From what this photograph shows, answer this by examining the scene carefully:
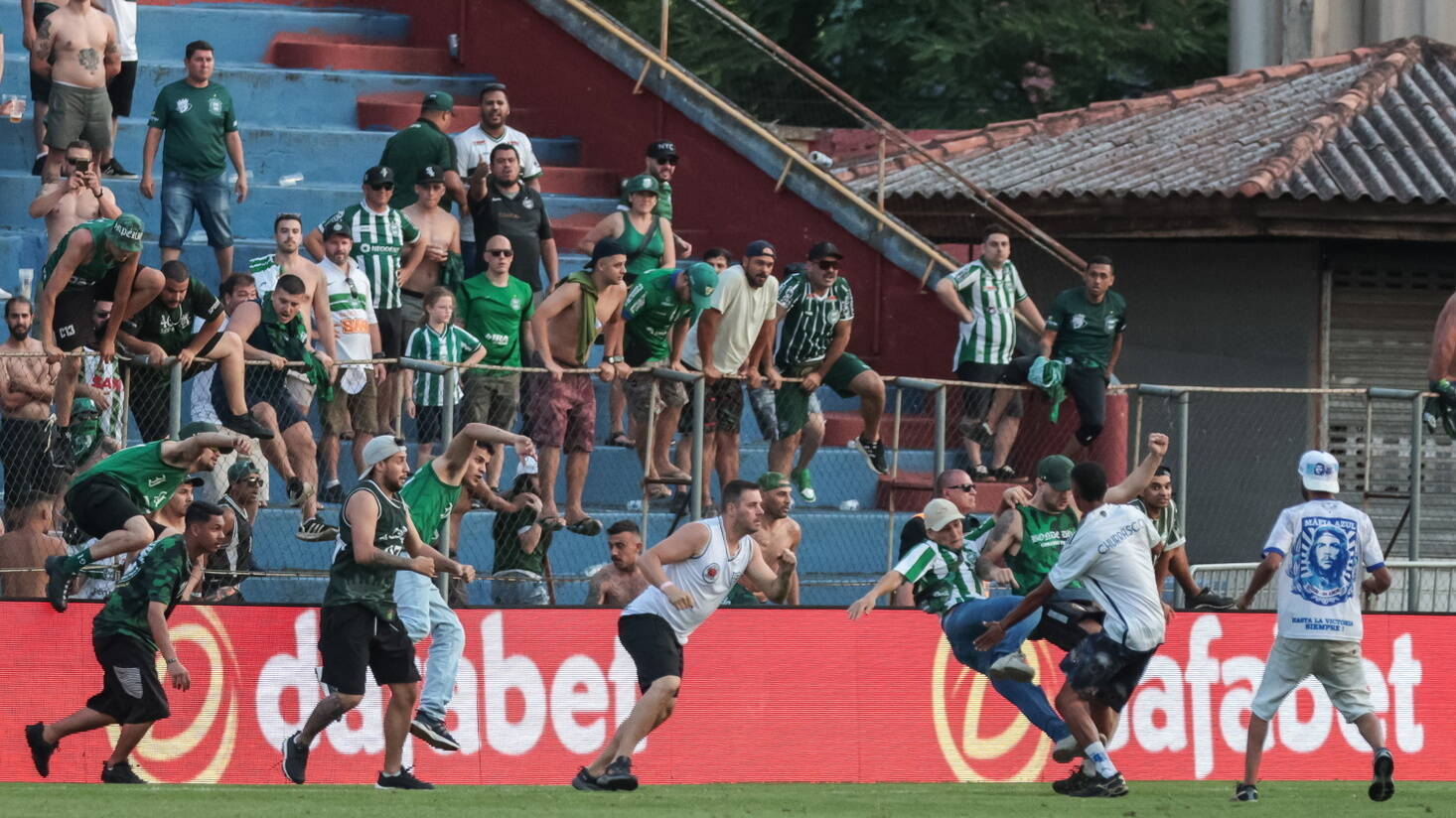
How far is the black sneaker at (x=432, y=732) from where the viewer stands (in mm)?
13945

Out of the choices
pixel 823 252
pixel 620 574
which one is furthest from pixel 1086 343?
pixel 620 574

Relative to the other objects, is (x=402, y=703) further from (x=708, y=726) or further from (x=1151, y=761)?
(x=1151, y=761)

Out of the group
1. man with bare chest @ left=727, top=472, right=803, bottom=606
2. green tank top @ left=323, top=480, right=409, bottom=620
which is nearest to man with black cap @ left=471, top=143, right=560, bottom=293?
man with bare chest @ left=727, top=472, right=803, bottom=606

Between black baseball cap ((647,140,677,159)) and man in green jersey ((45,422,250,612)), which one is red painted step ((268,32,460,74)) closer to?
black baseball cap ((647,140,677,159))

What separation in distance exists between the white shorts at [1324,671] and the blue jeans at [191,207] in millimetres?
8911

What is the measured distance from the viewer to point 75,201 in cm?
1773

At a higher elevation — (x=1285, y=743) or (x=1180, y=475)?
(x=1180, y=475)

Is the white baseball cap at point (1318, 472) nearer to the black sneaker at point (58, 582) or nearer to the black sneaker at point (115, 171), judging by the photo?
the black sneaker at point (58, 582)

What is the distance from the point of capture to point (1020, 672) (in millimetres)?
13609

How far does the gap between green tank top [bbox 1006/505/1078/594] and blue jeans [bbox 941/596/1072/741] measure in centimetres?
117

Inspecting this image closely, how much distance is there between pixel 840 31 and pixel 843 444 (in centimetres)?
1163

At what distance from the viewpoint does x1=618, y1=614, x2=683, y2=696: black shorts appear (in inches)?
539

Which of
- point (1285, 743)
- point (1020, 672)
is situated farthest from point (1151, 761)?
point (1020, 672)

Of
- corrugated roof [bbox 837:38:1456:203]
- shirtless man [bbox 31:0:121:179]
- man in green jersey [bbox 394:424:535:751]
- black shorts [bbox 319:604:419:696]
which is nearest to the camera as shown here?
black shorts [bbox 319:604:419:696]
